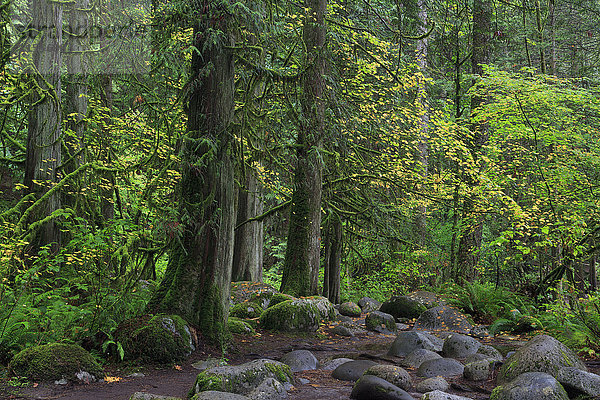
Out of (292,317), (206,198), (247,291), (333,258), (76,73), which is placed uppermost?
(76,73)

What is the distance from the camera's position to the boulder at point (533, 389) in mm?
4934

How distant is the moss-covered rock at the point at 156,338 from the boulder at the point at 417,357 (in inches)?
135

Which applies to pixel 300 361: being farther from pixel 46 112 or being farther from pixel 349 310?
pixel 46 112

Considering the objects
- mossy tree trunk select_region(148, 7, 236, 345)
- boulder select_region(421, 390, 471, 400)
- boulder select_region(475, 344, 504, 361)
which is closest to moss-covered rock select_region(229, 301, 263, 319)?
mossy tree trunk select_region(148, 7, 236, 345)

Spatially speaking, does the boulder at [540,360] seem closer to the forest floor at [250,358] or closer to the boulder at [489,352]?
the forest floor at [250,358]

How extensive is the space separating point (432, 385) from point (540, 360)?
134cm

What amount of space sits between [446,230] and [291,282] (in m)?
8.40

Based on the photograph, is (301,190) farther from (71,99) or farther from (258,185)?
(71,99)

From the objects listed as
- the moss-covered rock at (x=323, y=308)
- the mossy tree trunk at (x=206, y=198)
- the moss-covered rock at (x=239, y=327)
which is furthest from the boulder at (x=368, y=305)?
the mossy tree trunk at (x=206, y=198)

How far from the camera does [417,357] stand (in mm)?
7766

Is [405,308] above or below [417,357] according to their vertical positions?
above

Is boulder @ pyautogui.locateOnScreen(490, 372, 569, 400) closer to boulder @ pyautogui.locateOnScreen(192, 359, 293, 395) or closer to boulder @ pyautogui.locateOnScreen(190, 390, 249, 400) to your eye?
boulder @ pyautogui.locateOnScreen(192, 359, 293, 395)

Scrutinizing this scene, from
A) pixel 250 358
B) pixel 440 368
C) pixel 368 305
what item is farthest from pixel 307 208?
pixel 440 368

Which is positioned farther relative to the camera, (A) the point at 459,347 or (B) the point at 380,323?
(B) the point at 380,323
